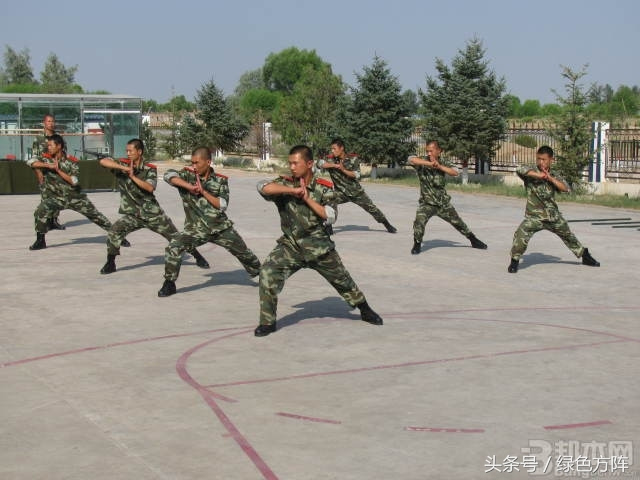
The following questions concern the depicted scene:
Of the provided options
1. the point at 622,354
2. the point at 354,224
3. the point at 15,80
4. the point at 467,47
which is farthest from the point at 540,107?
the point at 622,354

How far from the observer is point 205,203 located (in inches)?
434

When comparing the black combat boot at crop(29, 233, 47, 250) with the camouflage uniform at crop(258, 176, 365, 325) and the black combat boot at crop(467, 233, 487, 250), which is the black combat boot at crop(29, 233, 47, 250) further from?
the camouflage uniform at crop(258, 176, 365, 325)

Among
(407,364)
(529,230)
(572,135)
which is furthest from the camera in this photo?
(572,135)

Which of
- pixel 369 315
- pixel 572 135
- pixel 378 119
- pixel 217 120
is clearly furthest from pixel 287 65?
pixel 369 315

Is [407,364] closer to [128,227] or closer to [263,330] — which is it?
[263,330]

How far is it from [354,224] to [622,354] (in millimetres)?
10855

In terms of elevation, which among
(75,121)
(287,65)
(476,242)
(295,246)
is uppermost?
(287,65)

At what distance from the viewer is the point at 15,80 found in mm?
97875

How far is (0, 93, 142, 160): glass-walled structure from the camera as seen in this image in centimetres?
3062

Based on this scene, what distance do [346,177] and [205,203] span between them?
21.1 feet

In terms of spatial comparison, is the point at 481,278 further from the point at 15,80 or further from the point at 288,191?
the point at 15,80

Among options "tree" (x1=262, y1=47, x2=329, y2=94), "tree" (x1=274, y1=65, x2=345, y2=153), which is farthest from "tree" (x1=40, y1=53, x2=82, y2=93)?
"tree" (x1=274, y1=65, x2=345, y2=153)

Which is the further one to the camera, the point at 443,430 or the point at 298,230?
the point at 298,230

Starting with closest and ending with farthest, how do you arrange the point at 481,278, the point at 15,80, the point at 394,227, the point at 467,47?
the point at 481,278 < the point at 394,227 < the point at 467,47 < the point at 15,80
